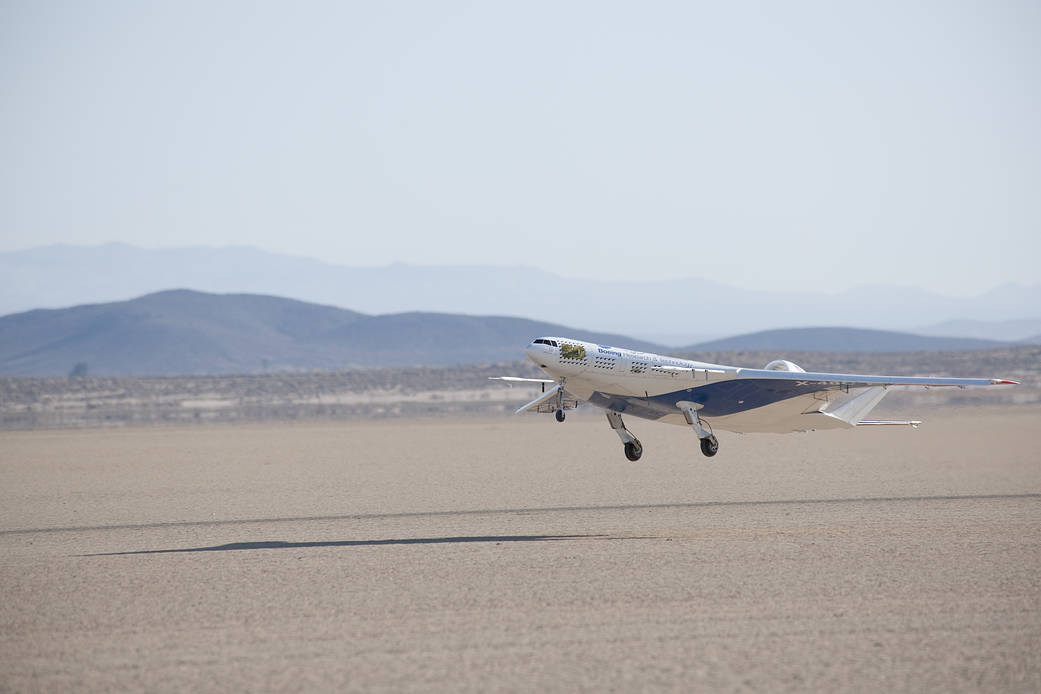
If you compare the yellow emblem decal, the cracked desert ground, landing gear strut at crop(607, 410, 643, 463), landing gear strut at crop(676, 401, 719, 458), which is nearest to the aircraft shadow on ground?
the cracked desert ground

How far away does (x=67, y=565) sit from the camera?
3366 centimetres

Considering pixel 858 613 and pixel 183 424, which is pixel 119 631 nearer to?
pixel 858 613

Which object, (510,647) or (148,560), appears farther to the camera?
(148,560)

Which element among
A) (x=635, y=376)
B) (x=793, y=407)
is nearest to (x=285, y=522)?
(x=635, y=376)

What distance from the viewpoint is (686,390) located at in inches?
1283

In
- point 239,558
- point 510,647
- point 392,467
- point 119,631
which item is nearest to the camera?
point 510,647

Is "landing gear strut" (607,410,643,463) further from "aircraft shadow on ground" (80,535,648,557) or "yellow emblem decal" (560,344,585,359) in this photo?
"aircraft shadow on ground" (80,535,648,557)

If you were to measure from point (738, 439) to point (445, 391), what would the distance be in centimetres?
7736

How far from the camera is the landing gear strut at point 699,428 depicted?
32.1 metres

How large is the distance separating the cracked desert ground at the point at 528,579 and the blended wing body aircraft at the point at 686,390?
413cm

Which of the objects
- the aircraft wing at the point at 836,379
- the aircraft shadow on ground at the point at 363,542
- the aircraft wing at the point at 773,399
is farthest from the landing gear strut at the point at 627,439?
the aircraft shadow on ground at the point at 363,542

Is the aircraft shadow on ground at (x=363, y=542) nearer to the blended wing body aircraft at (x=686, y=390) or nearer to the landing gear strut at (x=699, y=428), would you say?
the blended wing body aircraft at (x=686, y=390)

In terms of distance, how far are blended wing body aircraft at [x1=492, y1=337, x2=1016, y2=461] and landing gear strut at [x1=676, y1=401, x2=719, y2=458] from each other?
1.2 inches

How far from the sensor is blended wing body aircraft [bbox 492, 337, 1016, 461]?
103 feet
